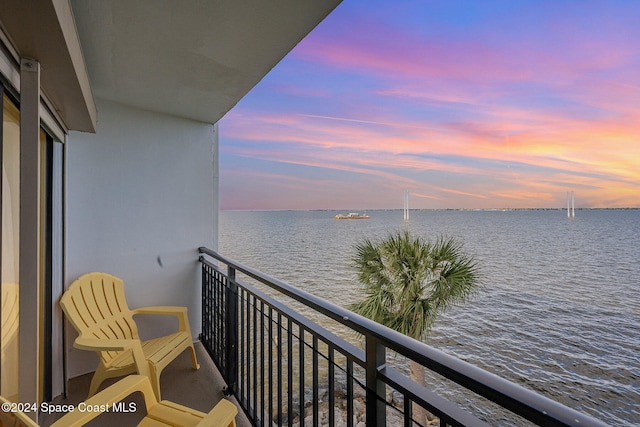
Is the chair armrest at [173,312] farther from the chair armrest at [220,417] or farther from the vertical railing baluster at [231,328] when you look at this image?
the chair armrest at [220,417]

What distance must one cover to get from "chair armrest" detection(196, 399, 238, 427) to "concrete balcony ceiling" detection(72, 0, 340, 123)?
5.46 feet

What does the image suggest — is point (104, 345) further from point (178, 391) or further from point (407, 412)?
point (407, 412)

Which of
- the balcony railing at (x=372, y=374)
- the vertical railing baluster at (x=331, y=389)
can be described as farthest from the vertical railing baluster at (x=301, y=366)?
the vertical railing baluster at (x=331, y=389)

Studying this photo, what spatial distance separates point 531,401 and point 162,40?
2.04m

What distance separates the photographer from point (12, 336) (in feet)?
4.37

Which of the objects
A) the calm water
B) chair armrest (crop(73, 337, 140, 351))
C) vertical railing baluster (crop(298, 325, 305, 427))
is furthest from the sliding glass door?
the calm water

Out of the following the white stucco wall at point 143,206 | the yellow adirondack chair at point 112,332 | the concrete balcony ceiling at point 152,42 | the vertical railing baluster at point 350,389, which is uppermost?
the concrete balcony ceiling at point 152,42

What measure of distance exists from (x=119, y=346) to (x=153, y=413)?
2.18ft

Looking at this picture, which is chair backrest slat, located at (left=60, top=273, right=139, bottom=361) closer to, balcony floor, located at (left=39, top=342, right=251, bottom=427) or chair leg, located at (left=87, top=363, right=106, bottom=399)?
chair leg, located at (left=87, top=363, right=106, bottom=399)

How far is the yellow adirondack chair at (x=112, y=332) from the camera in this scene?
2.01 m

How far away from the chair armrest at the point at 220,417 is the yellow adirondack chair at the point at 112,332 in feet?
3.17

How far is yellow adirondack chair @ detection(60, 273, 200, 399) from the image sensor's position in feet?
6.58

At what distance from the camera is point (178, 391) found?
7.59 feet

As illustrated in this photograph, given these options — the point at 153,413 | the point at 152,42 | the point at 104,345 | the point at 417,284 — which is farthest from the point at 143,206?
the point at 417,284
